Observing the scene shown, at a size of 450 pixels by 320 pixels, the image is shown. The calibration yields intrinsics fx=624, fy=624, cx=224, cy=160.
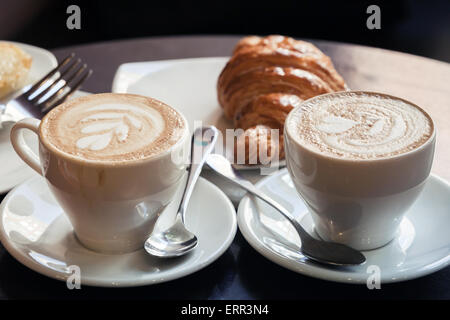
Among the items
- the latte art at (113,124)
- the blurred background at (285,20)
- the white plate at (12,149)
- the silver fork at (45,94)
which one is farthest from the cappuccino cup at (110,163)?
the blurred background at (285,20)

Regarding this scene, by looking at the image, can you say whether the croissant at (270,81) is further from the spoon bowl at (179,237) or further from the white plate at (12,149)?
the white plate at (12,149)

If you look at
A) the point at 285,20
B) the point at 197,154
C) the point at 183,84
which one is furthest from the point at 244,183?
the point at 285,20

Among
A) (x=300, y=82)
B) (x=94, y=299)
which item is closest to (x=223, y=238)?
(x=94, y=299)

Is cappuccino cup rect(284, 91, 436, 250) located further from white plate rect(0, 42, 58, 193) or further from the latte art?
white plate rect(0, 42, 58, 193)

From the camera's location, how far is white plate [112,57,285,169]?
1254mm

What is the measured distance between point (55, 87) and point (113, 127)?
1.48ft

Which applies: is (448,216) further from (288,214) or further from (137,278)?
(137,278)

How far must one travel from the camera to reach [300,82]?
47.1 inches

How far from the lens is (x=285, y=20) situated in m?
2.46

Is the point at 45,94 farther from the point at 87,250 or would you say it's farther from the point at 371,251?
the point at 371,251

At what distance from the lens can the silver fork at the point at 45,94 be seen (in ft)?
3.77

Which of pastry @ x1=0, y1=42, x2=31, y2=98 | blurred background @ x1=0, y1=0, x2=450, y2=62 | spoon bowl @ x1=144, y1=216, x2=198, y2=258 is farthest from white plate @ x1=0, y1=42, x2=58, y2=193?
blurred background @ x1=0, y1=0, x2=450, y2=62

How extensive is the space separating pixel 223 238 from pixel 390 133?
0.80 ft

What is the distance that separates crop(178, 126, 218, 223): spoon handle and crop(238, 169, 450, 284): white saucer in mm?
80
